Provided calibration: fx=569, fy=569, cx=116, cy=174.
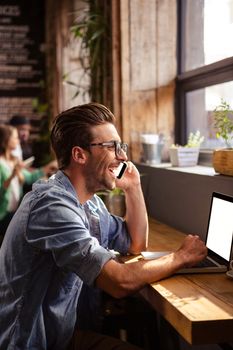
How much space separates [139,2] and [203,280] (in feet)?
7.78

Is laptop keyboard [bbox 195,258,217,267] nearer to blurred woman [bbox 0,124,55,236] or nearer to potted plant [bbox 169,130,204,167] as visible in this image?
potted plant [bbox 169,130,204,167]

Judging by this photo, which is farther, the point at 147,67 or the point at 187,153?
the point at 147,67

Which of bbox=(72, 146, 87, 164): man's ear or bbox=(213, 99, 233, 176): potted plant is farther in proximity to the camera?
bbox=(213, 99, 233, 176): potted plant

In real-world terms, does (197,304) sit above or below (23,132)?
below

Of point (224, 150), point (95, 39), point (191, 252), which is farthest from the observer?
point (95, 39)

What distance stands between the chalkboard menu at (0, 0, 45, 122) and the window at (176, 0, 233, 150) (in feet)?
11.0

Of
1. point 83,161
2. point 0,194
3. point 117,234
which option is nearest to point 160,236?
point 117,234

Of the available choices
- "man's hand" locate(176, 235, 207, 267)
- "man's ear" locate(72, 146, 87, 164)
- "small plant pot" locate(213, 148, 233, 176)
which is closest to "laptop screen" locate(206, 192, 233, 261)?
"man's hand" locate(176, 235, 207, 267)

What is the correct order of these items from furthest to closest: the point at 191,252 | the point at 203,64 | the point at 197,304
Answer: the point at 203,64
the point at 191,252
the point at 197,304

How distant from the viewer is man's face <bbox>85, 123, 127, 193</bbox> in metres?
2.03

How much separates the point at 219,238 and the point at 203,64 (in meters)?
1.70

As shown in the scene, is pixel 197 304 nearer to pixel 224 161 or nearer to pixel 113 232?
pixel 113 232

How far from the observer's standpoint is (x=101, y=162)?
2.05 meters

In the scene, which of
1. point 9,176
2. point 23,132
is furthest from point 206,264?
point 23,132
